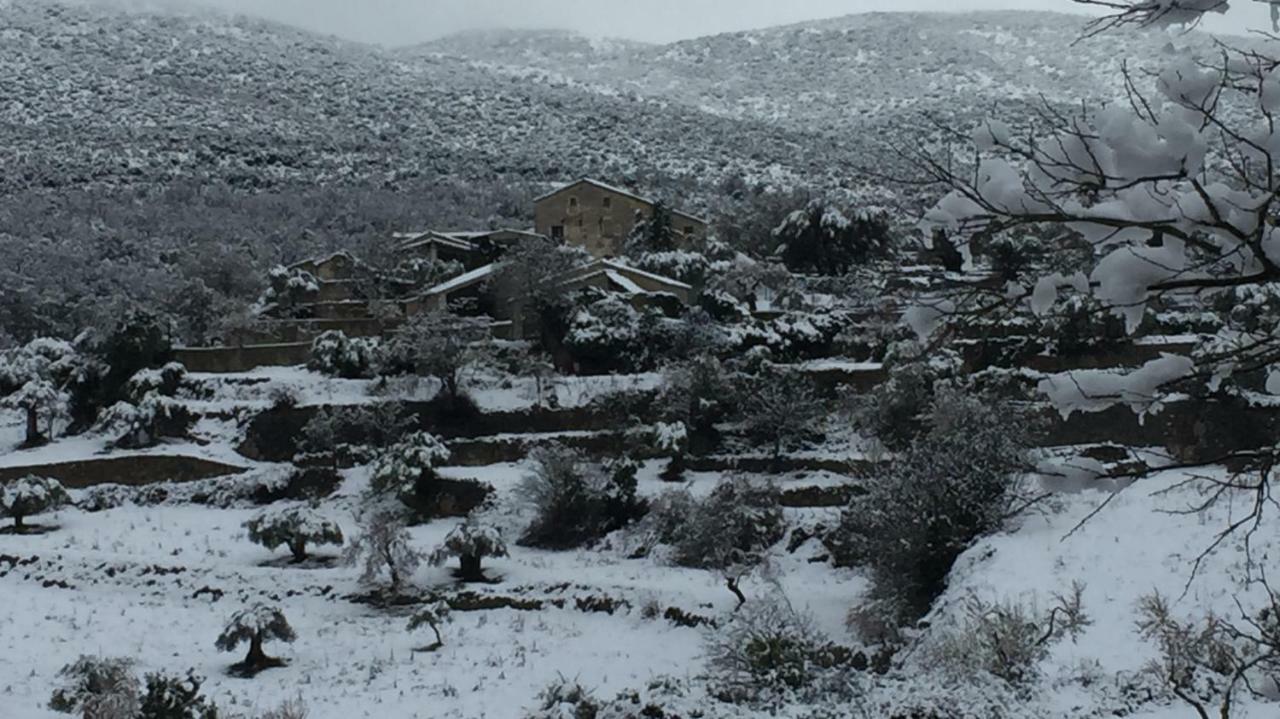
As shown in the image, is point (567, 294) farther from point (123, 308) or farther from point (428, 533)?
point (123, 308)

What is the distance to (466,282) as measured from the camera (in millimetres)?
33312

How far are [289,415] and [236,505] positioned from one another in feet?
9.51

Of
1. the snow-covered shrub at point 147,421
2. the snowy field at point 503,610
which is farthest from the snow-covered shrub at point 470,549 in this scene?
the snow-covered shrub at point 147,421

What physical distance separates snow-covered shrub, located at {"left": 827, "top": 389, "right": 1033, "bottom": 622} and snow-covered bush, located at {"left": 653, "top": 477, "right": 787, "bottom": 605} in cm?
258

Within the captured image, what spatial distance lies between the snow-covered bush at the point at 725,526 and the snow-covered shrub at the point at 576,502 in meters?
1.21

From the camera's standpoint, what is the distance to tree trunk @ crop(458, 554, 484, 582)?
1852 cm

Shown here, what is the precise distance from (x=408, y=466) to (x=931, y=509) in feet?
37.1

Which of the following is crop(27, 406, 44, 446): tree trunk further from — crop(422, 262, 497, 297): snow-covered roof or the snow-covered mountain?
the snow-covered mountain

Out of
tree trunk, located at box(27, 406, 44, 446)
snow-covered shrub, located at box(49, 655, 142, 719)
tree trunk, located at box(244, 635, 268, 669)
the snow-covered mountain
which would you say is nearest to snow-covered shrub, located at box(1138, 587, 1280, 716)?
snow-covered shrub, located at box(49, 655, 142, 719)

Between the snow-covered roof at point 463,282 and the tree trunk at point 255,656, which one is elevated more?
the snow-covered roof at point 463,282

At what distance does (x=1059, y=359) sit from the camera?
24.6m

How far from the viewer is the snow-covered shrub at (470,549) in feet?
60.0

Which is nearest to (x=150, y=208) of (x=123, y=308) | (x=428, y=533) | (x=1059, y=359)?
(x=123, y=308)

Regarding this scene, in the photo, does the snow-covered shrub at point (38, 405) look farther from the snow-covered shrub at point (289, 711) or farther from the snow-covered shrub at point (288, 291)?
the snow-covered shrub at point (289, 711)
